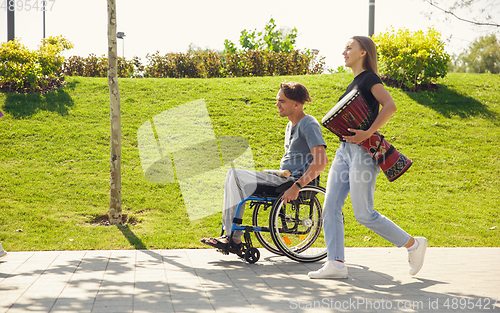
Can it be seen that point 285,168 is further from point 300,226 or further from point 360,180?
point 360,180

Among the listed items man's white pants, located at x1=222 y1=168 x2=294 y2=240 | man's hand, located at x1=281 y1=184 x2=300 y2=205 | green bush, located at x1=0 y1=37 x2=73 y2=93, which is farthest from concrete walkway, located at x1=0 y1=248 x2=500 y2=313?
green bush, located at x1=0 y1=37 x2=73 y2=93

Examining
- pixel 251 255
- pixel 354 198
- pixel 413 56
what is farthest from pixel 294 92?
pixel 413 56

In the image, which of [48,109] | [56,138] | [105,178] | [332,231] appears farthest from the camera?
[48,109]

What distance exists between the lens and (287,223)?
14.2 ft

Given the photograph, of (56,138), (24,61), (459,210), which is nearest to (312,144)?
(459,210)

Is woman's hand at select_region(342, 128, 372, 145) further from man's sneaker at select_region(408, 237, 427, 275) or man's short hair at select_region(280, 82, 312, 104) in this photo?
man's sneaker at select_region(408, 237, 427, 275)

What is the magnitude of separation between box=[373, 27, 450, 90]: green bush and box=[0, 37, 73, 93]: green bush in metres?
9.60

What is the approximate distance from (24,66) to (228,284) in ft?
33.4

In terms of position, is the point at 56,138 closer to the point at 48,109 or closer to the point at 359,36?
the point at 48,109

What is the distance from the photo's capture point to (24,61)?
11008 millimetres

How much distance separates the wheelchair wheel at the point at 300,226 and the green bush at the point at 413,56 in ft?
30.0

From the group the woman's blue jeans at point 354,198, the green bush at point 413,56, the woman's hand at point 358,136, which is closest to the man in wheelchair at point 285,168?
the woman's blue jeans at point 354,198

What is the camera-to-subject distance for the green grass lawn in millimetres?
5965

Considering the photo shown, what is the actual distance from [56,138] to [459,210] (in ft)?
27.3
